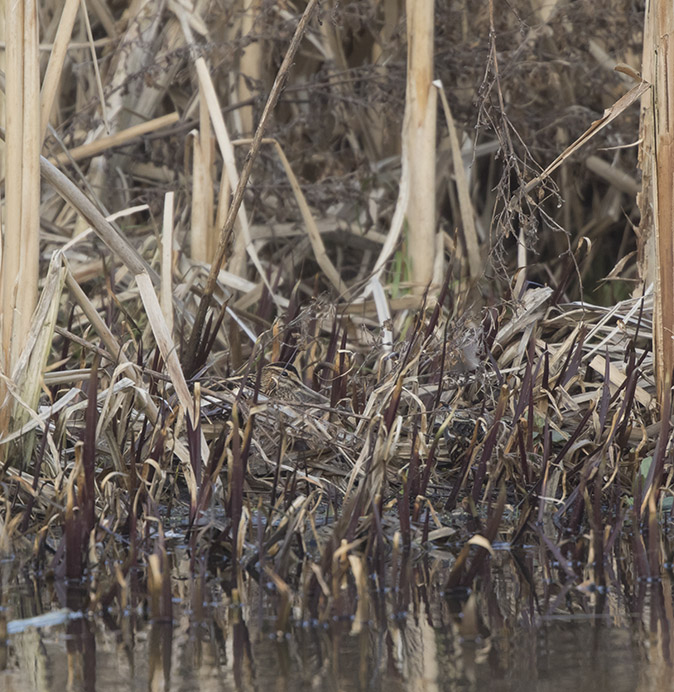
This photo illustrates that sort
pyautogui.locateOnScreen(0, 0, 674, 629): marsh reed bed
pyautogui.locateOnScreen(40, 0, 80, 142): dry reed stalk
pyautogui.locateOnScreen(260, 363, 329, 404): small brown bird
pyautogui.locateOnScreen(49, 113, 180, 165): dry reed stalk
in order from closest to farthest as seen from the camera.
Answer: pyautogui.locateOnScreen(0, 0, 674, 629): marsh reed bed < pyautogui.locateOnScreen(40, 0, 80, 142): dry reed stalk < pyautogui.locateOnScreen(260, 363, 329, 404): small brown bird < pyautogui.locateOnScreen(49, 113, 180, 165): dry reed stalk

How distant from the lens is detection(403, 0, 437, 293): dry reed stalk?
2.90m

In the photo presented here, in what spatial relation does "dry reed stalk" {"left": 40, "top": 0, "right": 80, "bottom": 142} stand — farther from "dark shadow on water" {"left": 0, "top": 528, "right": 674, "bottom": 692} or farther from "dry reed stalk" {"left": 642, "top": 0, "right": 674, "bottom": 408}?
"dry reed stalk" {"left": 642, "top": 0, "right": 674, "bottom": 408}

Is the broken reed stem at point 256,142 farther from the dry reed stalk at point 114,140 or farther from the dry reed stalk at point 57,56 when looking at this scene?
the dry reed stalk at point 114,140

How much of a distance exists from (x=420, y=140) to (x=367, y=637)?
187 cm

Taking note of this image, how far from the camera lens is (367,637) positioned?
4.36 ft

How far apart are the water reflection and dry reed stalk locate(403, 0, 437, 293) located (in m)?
1.46

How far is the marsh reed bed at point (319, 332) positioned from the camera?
166cm

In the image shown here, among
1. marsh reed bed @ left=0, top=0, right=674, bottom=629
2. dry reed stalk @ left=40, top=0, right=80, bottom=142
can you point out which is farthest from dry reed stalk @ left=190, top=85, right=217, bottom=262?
dry reed stalk @ left=40, top=0, right=80, bottom=142

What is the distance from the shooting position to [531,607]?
1444 millimetres

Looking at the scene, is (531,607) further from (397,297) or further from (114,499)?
(397,297)

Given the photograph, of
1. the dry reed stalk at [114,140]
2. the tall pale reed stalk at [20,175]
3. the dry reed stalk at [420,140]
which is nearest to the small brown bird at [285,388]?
the tall pale reed stalk at [20,175]

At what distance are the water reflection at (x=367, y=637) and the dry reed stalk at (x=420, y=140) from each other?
4.77ft

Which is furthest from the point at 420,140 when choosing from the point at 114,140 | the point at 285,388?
the point at 285,388

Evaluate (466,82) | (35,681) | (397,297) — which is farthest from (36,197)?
(466,82)
